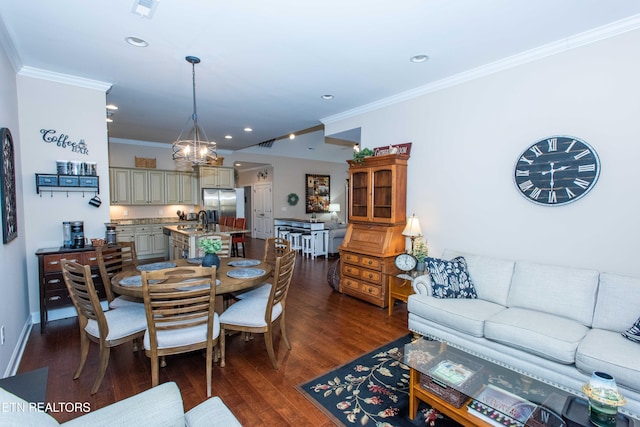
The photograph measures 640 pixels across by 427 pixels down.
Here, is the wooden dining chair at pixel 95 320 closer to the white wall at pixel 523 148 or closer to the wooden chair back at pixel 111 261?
the wooden chair back at pixel 111 261

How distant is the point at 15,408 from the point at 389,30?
3184 mm

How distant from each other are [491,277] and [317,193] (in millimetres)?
8665

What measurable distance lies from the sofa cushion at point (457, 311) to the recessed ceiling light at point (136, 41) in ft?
11.8

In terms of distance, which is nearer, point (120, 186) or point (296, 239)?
point (120, 186)

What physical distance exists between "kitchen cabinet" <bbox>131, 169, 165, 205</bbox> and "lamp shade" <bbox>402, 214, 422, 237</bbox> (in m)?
6.45

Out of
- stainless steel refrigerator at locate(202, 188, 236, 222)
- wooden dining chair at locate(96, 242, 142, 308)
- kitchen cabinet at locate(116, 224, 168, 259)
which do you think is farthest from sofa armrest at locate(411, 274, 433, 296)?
kitchen cabinet at locate(116, 224, 168, 259)

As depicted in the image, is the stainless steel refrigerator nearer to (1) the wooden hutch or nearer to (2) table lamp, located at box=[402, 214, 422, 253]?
(1) the wooden hutch

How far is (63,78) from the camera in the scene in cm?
364

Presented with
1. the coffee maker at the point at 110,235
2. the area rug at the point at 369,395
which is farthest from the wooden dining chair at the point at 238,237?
the area rug at the point at 369,395

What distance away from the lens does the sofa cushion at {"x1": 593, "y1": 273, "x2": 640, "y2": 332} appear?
2.33 metres

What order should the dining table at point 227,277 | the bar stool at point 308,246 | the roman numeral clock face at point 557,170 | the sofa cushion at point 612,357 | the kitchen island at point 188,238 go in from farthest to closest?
the bar stool at point 308,246 < the kitchen island at point 188,238 < the roman numeral clock face at point 557,170 < the dining table at point 227,277 < the sofa cushion at point 612,357

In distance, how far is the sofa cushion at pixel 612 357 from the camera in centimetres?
187

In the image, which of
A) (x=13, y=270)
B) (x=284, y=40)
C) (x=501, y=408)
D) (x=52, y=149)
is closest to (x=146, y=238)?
(x=52, y=149)

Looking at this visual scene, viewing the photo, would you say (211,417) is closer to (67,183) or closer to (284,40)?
(284,40)
